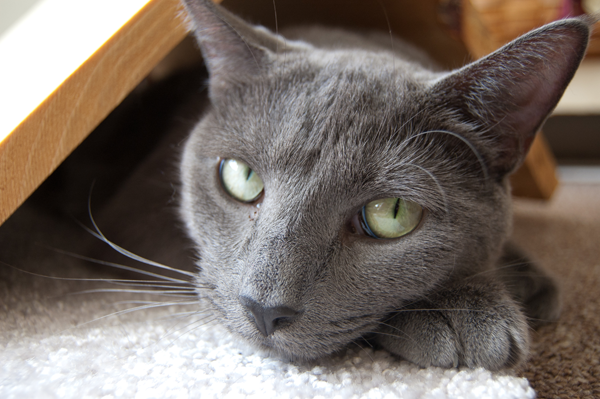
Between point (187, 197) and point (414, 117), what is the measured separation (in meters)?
0.53

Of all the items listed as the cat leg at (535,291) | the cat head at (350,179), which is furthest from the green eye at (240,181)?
the cat leg at (535,291)

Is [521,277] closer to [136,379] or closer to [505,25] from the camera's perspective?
[136,379]

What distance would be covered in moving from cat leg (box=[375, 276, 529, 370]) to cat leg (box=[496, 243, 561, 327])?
0.55 ft

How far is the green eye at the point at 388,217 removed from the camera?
2.45ft

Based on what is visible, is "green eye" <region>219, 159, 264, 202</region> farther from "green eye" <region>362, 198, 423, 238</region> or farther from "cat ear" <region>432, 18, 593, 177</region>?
"cat ear" <region>432, 18, 593, 177</region>

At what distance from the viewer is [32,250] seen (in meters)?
1.06

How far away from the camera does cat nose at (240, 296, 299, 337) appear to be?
635 mm

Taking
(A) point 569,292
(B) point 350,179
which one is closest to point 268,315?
(B) point 350,179

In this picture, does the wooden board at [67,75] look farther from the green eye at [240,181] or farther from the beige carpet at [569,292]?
the beige carpet at [569,292]

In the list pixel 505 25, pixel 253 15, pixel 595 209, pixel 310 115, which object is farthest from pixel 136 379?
pixel 505 25

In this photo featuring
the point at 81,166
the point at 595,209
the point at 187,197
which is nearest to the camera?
the point at 187,197

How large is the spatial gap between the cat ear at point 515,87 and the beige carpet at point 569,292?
0.36 meters

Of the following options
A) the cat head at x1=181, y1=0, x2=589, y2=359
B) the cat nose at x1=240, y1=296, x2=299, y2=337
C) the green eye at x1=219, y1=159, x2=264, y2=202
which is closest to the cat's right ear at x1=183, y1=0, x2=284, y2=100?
the cat head at x1=181, y1=0, x2=589, y2=359

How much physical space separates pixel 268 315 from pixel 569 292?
91cm
